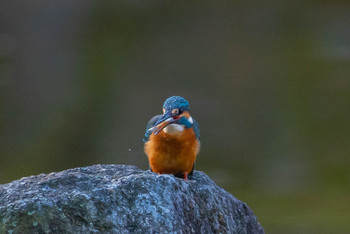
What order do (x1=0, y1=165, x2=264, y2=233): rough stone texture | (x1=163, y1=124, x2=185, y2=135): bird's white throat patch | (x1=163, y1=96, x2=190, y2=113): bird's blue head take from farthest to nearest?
(x1=163, y1=124, x2=185, y2=135): bird's white throat patch
(x1=163, y1=96, x2=190, y2=113): bird's blue head
(x1=0, y1=165, x2=264, y2=233): rough stone texture

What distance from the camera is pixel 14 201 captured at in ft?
7.56

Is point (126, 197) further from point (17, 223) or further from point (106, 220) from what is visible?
point (17, 223)

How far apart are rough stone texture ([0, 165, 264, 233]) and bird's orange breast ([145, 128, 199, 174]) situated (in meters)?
0.78

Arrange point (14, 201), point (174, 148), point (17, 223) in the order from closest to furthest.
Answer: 1. point (17, 223)
2. point (14, 201)
3. point (174, 148)

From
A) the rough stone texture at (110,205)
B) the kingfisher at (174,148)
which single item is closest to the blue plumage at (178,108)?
the kingfisher at (174,148)

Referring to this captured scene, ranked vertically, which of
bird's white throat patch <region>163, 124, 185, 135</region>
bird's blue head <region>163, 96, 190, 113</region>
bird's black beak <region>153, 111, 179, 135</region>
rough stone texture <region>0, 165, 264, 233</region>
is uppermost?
bird's blue head <region>163, 96, 190, 113</region>

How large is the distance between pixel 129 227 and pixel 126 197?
14cm

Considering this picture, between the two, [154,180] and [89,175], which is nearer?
[154,180]

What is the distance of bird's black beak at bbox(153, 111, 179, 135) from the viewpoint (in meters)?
3.29

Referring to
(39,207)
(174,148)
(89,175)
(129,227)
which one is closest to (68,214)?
(39,207)

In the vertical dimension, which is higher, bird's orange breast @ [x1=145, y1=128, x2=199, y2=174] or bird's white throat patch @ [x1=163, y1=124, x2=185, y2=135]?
bird's white throat patch @ [x1=163, y1=124, x2=185, y2=135]

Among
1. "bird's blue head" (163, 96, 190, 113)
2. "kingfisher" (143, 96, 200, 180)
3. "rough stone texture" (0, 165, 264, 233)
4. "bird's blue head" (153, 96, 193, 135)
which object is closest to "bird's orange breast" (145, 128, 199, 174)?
"kingfisher" (143, 96, 200, 180)

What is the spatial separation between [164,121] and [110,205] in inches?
46.3

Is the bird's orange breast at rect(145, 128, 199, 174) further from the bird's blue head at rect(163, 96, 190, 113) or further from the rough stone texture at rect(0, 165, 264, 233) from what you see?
the rough stone texture at rect(0, 165, 264, 233)
